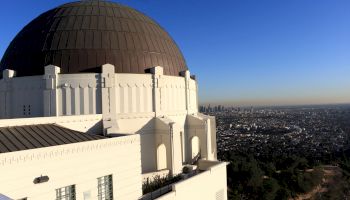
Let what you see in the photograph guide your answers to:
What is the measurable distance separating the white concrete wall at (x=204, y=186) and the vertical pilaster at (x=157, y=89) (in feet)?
16.6

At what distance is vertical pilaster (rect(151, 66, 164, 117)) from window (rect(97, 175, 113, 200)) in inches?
320

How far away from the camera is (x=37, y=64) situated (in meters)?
20.9

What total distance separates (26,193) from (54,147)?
1817 millimetres

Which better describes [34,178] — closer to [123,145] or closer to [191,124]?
[123,145]

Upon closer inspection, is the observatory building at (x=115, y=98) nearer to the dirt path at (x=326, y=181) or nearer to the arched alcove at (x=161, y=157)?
the arched alcove at (x=161, y=157)

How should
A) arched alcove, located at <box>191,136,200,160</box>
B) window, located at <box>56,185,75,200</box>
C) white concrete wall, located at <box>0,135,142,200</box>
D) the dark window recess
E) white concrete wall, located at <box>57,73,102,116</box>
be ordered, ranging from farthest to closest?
arched alcove, located at <box>191,136,200,160</box> → the dark window recess → white concrete wall, located at <box>57,73,102,116</box> → window, located at <box>56,185,75,200</box> → white concrete wall, located at <box>0,135,142,200</box>

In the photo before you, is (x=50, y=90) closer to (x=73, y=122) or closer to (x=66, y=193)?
(x=73, y=122)

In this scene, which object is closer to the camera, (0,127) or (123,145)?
(0,127)

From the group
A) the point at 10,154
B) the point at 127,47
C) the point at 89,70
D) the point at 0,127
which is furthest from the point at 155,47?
the point at 10,154

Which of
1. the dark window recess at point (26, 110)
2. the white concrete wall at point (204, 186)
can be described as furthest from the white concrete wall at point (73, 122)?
the white concrete wall at point (204, 186)

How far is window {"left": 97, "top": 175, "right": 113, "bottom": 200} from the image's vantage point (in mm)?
13688

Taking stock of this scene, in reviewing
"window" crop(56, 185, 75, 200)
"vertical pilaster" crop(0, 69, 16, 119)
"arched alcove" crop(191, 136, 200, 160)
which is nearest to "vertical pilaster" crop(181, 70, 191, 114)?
"arched alcove" crop(191, 136, 200, 160)

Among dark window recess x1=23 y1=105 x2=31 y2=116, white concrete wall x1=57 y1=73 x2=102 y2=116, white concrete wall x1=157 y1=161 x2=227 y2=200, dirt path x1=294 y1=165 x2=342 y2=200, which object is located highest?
white concrete wall x1=57 y1=73 x2=102 y2=116

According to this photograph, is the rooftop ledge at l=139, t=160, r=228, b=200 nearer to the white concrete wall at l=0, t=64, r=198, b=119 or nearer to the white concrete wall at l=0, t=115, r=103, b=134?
the white concrete wall at l=0, t=64, r=198, b=119
